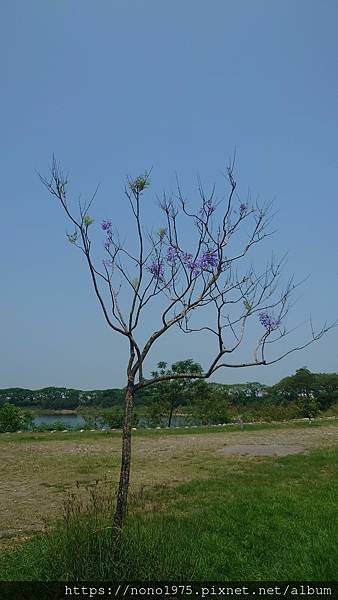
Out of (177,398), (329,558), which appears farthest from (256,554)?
(177,398)

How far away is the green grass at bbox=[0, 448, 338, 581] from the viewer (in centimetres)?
393

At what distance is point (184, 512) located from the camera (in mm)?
6387

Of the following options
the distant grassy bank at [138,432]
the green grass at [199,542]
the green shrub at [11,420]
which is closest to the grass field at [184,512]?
the green grass at [199,542]

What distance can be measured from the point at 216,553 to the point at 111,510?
3.32 ft

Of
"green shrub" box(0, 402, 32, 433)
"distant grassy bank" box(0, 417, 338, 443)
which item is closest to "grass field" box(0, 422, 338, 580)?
"distant grassy bank" box(0, 417, 338, 443)

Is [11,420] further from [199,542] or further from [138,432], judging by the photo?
[199,542]

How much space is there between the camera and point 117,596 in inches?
143

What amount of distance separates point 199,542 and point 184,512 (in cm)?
159

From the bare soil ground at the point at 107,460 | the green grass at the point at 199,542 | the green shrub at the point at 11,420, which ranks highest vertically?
the green shrub at the point at 11,420

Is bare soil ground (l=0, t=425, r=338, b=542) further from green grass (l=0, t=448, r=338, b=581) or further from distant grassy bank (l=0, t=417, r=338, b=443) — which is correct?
green grass (l=0, t=448, r=338, b=581)

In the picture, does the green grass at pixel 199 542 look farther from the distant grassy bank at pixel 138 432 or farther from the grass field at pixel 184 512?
the distant grassy bank at pixel 138 432

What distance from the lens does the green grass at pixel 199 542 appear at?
3.93 m

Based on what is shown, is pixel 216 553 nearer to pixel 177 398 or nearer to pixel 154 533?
pixel 154 533

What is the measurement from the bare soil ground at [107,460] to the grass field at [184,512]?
27 mm
